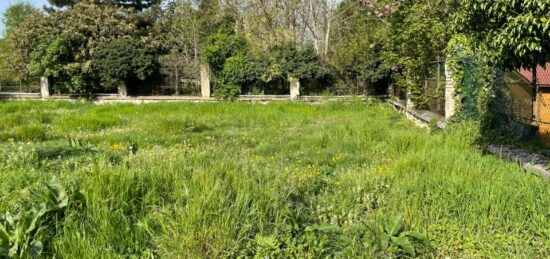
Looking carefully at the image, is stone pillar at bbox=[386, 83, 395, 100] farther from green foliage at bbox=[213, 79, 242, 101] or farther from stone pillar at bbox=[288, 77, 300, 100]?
green foliage at bbox=[213, 79, 242, 101]

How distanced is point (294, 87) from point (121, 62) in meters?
9.90

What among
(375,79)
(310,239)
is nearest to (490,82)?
(310,239)

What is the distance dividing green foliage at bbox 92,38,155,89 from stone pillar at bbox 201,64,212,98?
3.04 meters

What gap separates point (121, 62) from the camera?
22766mm

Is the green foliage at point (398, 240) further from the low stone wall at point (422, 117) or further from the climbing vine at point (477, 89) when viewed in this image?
the low stone wall at point (422, 117)

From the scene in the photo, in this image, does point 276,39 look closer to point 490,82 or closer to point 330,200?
point 490,82

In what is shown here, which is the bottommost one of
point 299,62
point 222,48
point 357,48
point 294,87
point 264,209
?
point 264,209

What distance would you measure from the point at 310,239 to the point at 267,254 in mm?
363

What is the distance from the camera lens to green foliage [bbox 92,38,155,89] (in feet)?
74.8

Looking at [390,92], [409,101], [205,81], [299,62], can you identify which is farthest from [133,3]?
[409,101]

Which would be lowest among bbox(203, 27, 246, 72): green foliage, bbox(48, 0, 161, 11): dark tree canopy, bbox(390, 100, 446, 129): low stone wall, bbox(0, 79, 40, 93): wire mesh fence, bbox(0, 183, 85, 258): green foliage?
bbox(0, 183, 85, 258): green foliage

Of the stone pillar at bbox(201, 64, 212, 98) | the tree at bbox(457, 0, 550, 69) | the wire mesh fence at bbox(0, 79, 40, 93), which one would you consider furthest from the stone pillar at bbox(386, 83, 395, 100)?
the wire mesh fence at bbox(0, 79, 40, 93)

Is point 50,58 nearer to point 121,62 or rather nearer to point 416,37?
point 121,62

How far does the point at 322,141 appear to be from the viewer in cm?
847
